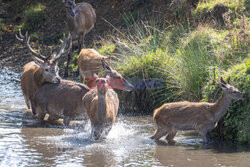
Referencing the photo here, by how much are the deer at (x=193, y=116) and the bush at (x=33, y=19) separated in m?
14.7

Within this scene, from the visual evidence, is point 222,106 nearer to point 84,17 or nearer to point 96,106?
point 96,106

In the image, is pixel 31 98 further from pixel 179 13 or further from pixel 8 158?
pixel 179 13

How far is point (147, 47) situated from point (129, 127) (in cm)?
316

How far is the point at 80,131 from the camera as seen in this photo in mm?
9695

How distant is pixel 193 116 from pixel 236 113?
764mm

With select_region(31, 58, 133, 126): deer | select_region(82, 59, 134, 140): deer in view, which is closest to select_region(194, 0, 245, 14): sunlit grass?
select_region(31, 58, 133, 126): deer

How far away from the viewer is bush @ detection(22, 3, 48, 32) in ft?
72.3

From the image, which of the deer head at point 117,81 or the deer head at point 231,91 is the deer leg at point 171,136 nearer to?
the deer head at point 231,91

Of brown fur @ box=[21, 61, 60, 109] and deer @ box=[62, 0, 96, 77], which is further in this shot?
deer @ box=[62, 0, 96, 77]

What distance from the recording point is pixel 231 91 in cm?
→ 802

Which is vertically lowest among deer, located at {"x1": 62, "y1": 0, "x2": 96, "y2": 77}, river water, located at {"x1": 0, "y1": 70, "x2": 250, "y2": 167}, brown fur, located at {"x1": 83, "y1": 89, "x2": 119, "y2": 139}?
river water, located at {"x1": 0, "y1": 70, "x2": 250, "y2": 167}

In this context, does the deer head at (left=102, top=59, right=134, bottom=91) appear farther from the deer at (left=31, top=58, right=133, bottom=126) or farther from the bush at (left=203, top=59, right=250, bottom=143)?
the bush at (left=203, top=59, right=250, bottom=143)

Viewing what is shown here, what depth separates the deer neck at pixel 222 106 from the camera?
816cm

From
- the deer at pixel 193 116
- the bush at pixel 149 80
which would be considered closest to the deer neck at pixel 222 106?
the deer at pixel 193 116
